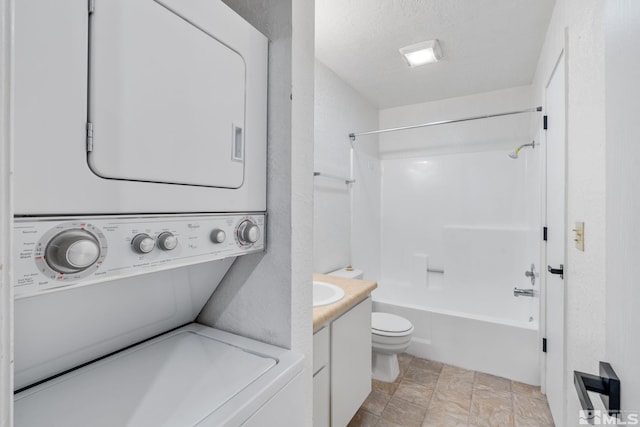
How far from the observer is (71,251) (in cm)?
51

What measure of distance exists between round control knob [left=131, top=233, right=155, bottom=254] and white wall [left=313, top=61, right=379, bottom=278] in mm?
1822

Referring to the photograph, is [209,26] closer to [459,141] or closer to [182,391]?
[182,391]

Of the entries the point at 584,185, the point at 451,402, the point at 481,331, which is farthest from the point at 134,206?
the point at 481,331

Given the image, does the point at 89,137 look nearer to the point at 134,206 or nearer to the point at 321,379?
the point at 134,206

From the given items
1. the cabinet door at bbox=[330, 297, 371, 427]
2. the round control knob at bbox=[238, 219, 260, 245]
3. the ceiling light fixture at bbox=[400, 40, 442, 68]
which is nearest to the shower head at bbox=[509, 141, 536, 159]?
the ceiling light fixture at bbox=[400, 40, 442, 68]

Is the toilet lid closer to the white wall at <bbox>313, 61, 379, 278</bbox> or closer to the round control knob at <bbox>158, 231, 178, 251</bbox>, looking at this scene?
the white wall at <bbox>313, 61, 379, 278</bbox>

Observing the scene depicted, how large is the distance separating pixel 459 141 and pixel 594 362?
2.58 meters

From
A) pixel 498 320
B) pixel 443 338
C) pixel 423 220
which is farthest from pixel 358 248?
pixel 498 320

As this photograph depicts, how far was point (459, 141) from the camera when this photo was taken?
10.7 feet

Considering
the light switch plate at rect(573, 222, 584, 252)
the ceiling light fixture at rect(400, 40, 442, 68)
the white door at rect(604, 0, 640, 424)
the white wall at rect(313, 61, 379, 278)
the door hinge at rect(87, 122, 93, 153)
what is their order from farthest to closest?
the white wall at rect(313, 61, 379, 278) < the ceiling light fixture at rect(400, 40, 442, 68) < the light switch plate at rect(573, 222, 584, 252) < the door hinge at rect(87, 122, 93, 153) < the white door at rect(604, 0, 640, 424)

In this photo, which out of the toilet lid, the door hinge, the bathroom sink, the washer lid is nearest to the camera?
the door hinge

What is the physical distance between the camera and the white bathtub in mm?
2293

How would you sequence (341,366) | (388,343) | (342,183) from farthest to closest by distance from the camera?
(342,183)
(388,343)
(341,366)

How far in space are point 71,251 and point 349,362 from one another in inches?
58.3
